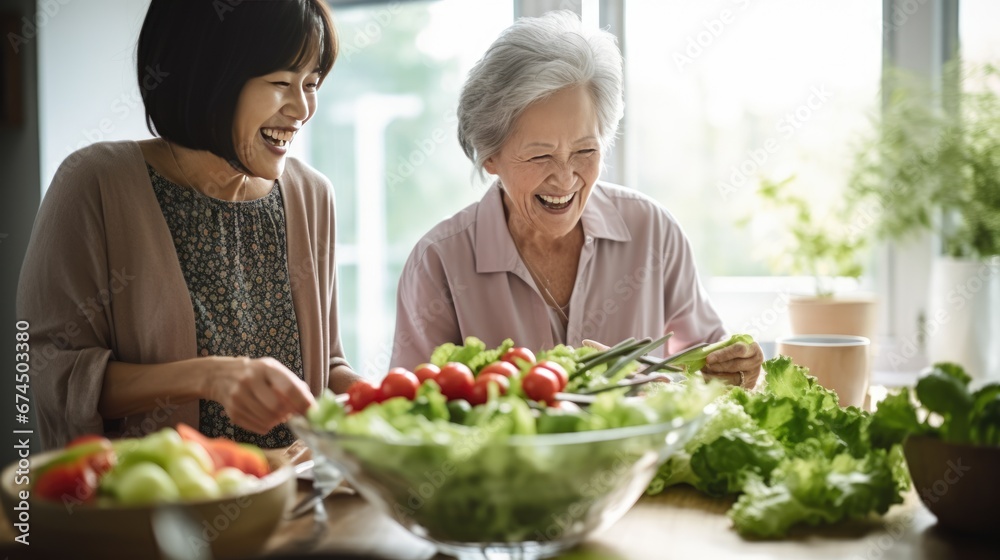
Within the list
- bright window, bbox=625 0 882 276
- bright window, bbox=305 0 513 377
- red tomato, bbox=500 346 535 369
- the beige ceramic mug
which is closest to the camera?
red tomato, bbox=500 346 535 369

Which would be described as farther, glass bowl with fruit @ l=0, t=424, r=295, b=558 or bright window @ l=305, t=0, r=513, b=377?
bright window @ l=305, t=0, r=513, b=377

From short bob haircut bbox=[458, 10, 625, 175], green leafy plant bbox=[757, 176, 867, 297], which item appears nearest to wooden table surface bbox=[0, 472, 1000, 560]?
short bob haircut bbox=[458, 10, 625, 175]

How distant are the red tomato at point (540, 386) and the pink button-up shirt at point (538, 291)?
1.04m

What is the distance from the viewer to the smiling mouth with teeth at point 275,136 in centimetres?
177

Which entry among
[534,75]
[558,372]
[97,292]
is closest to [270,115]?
[97,292]

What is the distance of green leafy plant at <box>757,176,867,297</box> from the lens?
2756 millimetres

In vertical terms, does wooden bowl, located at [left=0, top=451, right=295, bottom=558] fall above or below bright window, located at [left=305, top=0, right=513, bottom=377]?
below

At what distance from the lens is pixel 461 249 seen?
84.8 inches

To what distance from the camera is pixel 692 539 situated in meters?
1.00

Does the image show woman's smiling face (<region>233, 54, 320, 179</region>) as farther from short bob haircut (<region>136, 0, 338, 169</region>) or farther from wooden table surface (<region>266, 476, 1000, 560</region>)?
wooden table surface (<region>266, 476, 1000, 560</region>)
